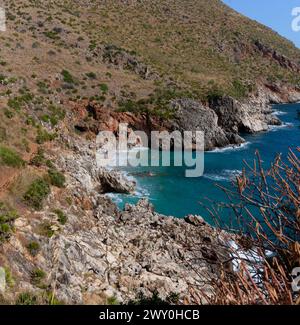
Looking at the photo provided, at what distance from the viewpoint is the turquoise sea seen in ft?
103

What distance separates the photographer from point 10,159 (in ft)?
79.6

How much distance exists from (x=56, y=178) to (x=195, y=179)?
52.5ft

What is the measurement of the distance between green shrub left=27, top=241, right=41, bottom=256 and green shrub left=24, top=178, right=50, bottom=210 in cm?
384

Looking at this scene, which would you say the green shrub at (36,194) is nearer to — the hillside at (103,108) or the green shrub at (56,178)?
the hillside at (103,108)

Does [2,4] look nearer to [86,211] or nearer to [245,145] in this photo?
[245,145]

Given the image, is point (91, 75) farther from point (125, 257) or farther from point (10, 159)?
point (125, 257)

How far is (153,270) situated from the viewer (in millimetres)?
19875

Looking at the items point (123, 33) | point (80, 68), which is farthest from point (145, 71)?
point (123, 33)

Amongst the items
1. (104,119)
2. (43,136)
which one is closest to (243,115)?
(104,119)

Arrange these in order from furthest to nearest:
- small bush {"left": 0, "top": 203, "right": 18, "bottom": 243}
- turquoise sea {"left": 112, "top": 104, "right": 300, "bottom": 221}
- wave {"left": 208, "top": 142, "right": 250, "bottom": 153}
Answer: wave {"left": 208, "top": 142, "right": 250, "bottom": 153}, turquoise sea {"left": 112, "top": 104, "right": 300, "bottom": 221}, small bush {"left": 0, "top": 203, "right": 18, "bottom": 243}

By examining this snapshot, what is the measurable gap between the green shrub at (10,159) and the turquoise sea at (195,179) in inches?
326

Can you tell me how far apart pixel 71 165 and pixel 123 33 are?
4777 centimetres

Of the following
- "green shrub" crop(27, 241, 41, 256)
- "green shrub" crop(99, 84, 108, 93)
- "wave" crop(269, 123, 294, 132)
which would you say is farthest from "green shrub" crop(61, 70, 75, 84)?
"green shrub" crop(27, 241, 41, 256)

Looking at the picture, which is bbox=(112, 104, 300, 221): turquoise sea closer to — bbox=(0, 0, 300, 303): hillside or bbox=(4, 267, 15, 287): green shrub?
bbox=(0, 0, 300, 303): hillside
